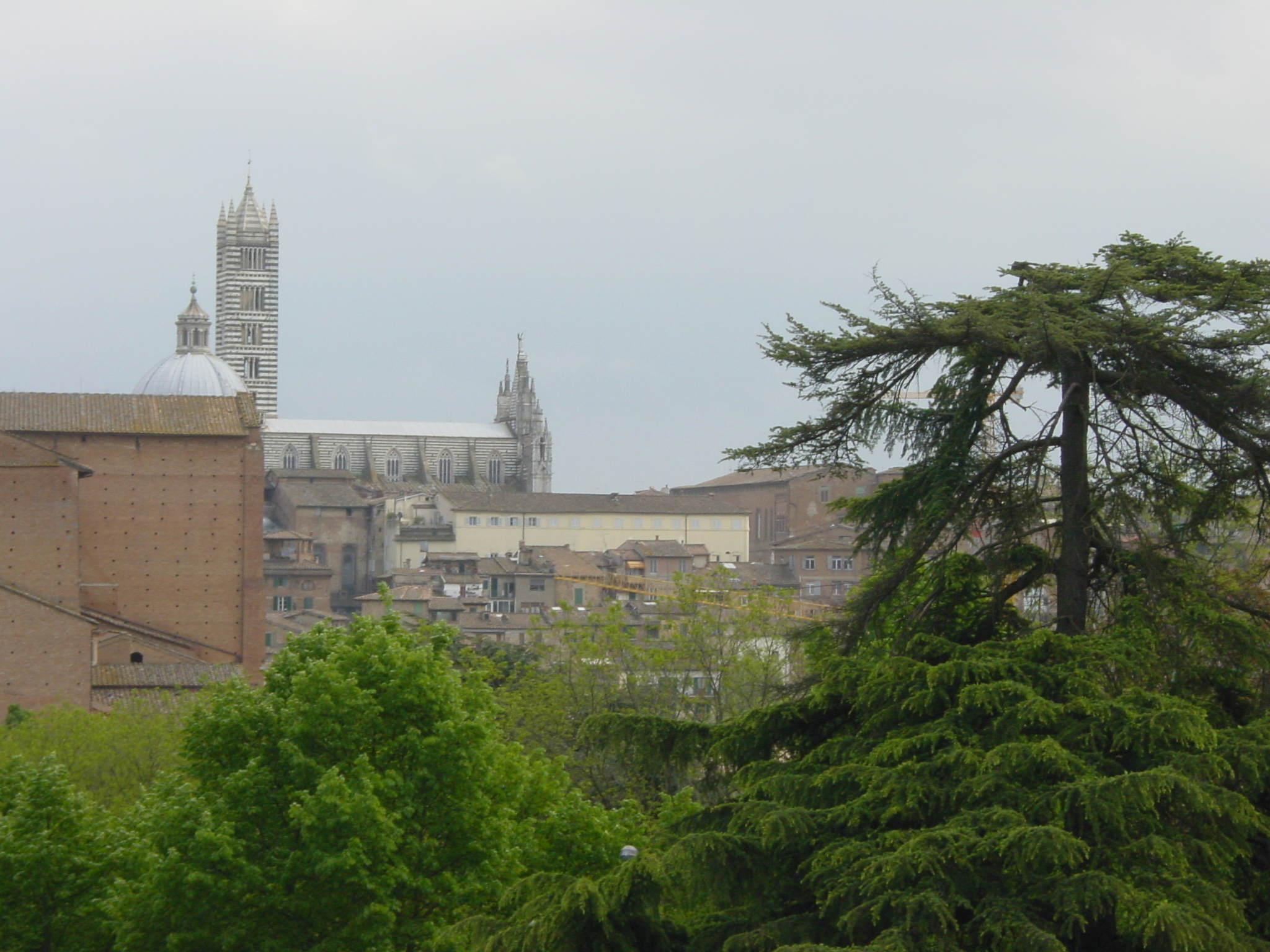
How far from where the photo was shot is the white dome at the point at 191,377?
95.1 metres

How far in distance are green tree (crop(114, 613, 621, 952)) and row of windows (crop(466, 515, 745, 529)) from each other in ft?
237

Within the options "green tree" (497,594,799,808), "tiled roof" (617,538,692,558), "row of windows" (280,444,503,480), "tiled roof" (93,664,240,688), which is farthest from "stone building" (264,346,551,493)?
"green tree" (497,594,799,808)

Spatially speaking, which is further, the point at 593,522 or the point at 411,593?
the point at 593,522

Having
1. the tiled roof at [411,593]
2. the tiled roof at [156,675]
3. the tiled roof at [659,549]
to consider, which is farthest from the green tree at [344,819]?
the tiled roof at [659,549]

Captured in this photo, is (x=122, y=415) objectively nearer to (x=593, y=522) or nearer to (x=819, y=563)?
(x=819, y=563)

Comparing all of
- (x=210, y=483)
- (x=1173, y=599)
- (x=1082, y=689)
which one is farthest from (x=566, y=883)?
(x=210, y=483)

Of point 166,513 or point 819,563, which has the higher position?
point 166,513

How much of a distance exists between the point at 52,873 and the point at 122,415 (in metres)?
32.5

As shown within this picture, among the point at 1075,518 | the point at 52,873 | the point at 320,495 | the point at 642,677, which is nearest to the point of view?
the point at 1075,518

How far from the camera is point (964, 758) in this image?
28.9ft

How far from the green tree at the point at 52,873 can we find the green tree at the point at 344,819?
1.72ft

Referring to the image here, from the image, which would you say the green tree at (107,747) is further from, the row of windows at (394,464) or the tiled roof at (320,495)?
the row of windows at (394,464)

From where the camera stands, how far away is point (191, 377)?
314ft

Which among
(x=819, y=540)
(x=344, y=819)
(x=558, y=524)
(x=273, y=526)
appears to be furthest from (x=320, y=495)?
(x=344, y=819)
